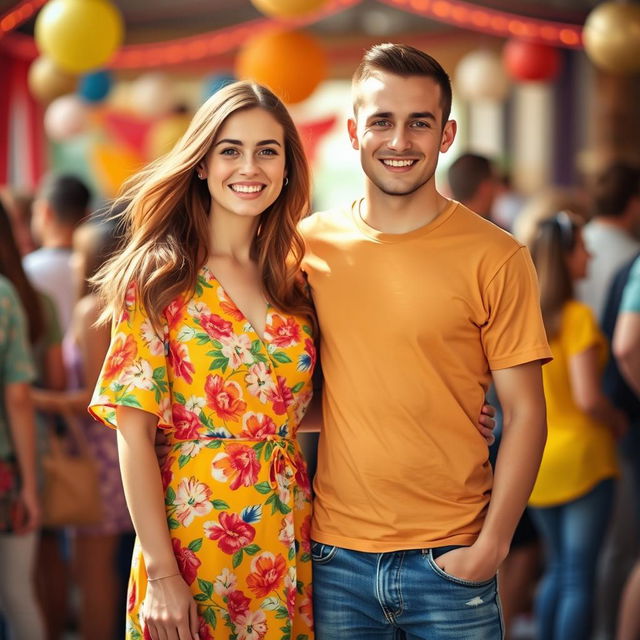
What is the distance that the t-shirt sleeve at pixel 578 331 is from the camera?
3.16 metres

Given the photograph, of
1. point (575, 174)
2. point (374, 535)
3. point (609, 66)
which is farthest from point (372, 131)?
point (575, 174)

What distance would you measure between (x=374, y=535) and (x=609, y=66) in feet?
10.7

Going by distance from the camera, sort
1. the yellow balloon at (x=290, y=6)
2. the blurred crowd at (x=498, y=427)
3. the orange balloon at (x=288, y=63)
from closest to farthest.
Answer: the blurred crowd at (x=498, y=427)
the yellow balloon at (x=290, y=6)
the orange balloon at (x=288, y=63)

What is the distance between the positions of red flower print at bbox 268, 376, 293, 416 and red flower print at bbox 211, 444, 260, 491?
0.31ft

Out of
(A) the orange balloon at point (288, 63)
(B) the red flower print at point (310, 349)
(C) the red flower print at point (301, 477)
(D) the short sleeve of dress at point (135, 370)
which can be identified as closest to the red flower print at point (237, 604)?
(C) the red flower print at point (301, 477)

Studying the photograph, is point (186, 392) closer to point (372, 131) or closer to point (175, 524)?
point (175, 524)

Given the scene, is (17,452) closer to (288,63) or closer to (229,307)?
(229,307)

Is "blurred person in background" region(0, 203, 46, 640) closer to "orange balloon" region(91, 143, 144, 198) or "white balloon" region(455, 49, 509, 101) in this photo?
"white balloon" region(455, 49, 509, 101)

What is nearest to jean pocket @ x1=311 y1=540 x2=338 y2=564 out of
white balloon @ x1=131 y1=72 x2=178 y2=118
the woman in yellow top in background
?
the woman in yellow top in background

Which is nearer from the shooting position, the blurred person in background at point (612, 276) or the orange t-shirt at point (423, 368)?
the orange t-shirt at point (423, 368)

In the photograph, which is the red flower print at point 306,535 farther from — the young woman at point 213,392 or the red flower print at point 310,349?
the red flower print at point 310,349

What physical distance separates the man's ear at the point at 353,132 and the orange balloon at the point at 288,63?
111 inches

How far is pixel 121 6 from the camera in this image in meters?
10.4

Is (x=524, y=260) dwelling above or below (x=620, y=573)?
above
